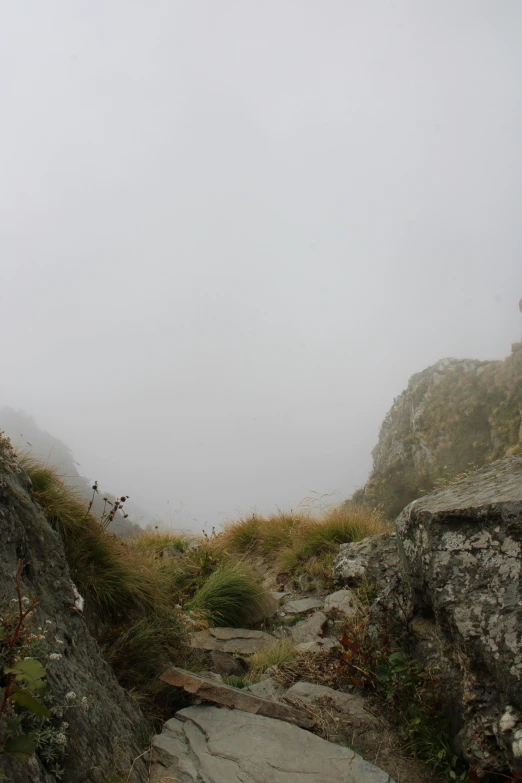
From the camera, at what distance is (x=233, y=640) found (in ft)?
19.5

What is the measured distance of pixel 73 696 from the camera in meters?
2.43

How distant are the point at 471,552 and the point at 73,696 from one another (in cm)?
260

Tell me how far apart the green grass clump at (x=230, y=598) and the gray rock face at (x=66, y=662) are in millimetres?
3375

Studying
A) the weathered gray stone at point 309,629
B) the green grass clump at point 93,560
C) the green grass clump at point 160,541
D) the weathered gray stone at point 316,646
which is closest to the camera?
the green grass clump at point 93,560

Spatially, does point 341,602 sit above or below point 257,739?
below

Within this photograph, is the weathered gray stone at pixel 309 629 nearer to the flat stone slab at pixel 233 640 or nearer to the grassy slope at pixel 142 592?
the flat stone slab at pixel 233 640

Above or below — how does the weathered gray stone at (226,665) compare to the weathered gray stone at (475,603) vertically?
below

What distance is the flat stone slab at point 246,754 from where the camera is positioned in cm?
277

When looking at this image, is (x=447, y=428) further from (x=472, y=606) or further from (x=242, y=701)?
(x=242, y=701)

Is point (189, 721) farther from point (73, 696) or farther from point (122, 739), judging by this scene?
point (73, 696)

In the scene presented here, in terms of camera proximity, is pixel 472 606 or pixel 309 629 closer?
pixel 472 606

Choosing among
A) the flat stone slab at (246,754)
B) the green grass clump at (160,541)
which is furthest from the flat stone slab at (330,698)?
the green grass clump at (160,541)

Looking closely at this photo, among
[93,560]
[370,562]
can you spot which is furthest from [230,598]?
[93,560]

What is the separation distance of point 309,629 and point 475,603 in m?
3.53
